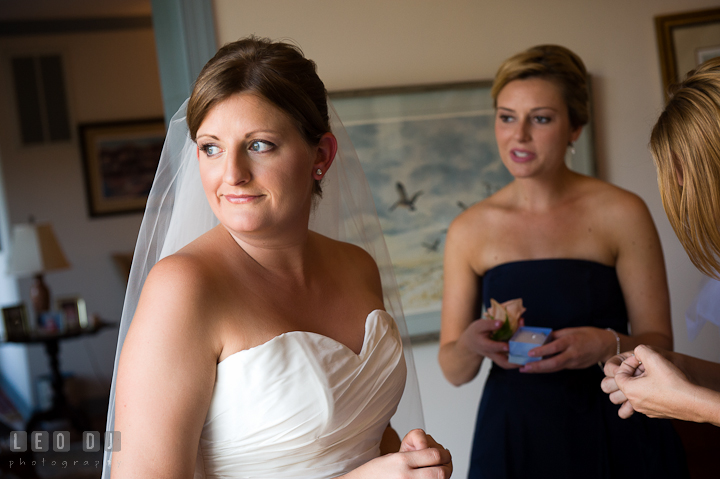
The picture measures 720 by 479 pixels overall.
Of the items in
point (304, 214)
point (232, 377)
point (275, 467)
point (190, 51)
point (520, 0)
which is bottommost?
point (275, 467)

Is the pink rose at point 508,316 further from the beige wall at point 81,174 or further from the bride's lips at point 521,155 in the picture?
the beige wall at point 81,174

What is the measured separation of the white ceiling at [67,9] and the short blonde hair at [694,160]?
5755mm

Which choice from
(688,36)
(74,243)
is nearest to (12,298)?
(74,243)

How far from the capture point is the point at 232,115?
1273 mm

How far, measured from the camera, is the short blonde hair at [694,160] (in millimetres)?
1352

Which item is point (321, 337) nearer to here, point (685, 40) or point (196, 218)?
point (196, 218)

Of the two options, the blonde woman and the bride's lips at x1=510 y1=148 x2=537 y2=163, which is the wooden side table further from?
the blonde woman

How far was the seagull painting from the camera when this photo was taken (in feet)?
9.62

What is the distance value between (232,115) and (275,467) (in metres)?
A: 0.73

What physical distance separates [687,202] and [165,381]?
1.18 meters

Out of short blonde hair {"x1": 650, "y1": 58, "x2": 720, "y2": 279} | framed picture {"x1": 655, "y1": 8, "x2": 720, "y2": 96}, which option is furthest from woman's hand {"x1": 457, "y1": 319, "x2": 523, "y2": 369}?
framed picture {"x1": 655, "y1": 8, "x2": 720, "y2": 96}

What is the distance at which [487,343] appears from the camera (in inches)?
76.7

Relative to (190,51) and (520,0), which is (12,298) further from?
(520,0)

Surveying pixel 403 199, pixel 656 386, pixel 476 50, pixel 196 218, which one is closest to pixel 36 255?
pixel 403 199
